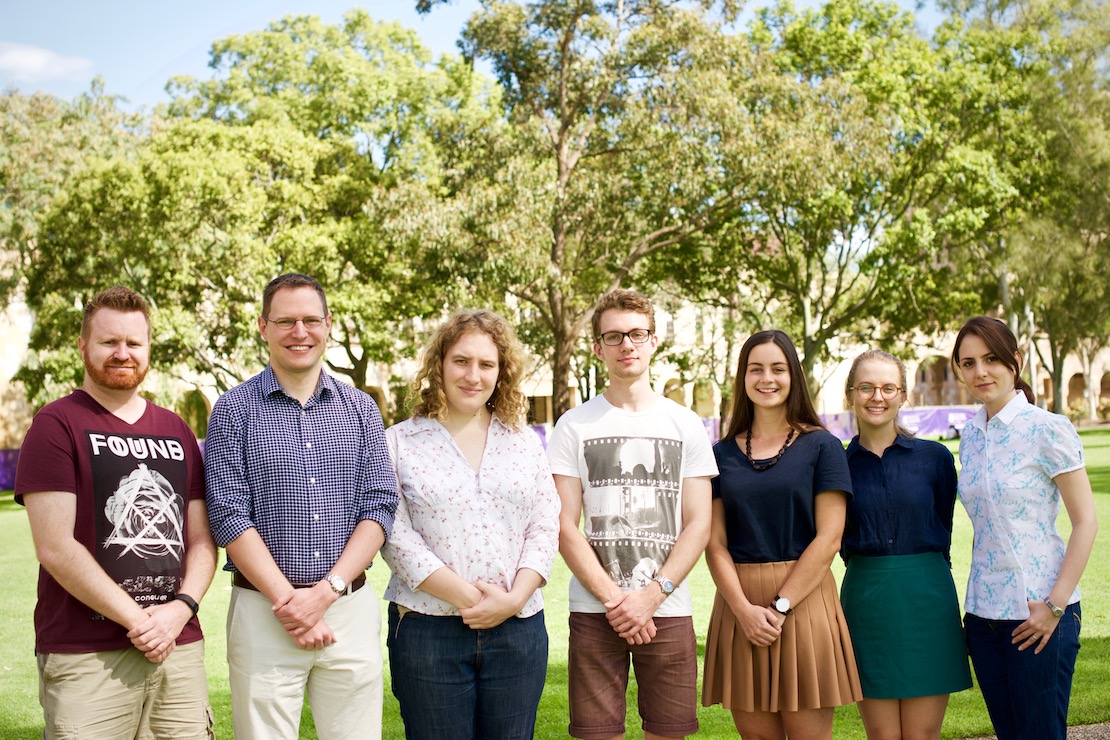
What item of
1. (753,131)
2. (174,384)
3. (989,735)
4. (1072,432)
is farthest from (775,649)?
(174,384)

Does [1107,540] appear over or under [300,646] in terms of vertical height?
under

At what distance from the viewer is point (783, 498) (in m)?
3.95

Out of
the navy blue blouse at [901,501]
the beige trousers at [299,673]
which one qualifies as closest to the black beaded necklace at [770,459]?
the navy blue blouse at [901,501]

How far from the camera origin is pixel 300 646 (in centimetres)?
351

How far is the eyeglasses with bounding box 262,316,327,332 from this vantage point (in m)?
3.71

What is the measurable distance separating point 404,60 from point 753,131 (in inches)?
660

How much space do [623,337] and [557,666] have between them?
A: 4.16 m

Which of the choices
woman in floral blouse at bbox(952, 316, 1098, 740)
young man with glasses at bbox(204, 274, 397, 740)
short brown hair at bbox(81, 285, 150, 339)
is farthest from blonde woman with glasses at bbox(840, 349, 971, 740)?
short brown hair at bbox(81, 285, 150, 339)

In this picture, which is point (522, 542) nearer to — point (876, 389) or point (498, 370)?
point (498, 370)

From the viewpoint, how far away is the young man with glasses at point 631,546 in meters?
3.88

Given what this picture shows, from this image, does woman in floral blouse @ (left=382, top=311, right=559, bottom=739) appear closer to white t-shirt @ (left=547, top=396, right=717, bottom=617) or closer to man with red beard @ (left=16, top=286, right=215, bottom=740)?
white t-shirt @ (left=547, top=396, right=717, bottom=617)

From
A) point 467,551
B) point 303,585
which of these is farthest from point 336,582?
point 467,551

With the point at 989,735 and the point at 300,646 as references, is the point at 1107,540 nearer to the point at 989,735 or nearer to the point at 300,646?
the point at 989,735

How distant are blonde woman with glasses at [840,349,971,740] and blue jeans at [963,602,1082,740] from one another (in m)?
0.14
